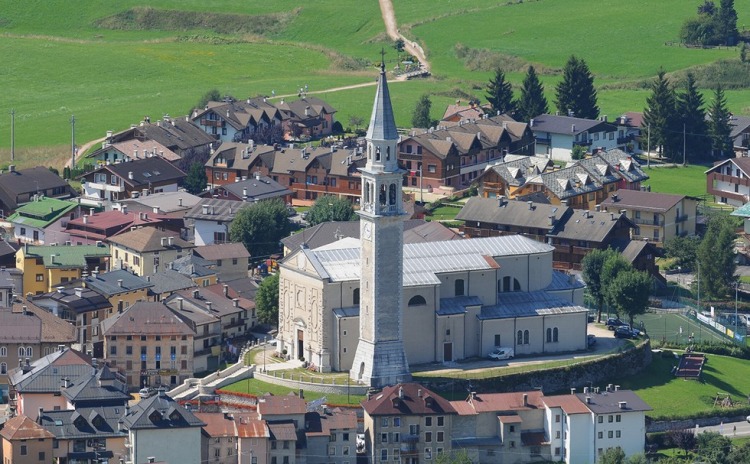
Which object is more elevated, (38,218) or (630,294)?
(38,218)

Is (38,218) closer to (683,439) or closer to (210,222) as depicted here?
(210,222)

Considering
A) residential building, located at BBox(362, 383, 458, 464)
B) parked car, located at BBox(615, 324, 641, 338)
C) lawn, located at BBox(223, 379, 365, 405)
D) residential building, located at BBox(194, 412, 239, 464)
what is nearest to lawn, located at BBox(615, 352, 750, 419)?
parked car, located at BBox(615, 324, 641, 338)

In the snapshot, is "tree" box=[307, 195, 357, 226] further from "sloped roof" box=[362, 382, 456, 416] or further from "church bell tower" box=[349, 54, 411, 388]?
"sloped roof" box=[362, 382, 456, 416]

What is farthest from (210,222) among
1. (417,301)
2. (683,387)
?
(683,387)

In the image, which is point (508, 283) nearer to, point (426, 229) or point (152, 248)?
point (426, 229)

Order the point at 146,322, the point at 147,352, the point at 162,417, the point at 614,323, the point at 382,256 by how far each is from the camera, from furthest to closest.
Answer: the point at 614,323
the point at 146,322
the point at 147,352
the point at 382,256
the point at 162,417

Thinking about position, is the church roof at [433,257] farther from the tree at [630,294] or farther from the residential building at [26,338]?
the residential building at [26,338]
